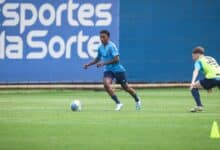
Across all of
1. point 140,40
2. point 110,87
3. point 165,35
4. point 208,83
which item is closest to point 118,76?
point 110,87

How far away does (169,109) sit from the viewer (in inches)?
940

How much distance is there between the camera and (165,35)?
112 ft

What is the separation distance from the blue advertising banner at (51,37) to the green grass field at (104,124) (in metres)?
3.93

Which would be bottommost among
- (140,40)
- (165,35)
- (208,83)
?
(140,40)

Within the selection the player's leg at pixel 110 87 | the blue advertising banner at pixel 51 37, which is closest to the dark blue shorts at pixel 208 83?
the player's leg at pixel 110 87

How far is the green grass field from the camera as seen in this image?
15.5m

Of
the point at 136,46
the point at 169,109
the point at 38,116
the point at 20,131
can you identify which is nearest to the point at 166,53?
the point at 136,46

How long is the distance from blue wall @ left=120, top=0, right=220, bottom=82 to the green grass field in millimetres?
4767

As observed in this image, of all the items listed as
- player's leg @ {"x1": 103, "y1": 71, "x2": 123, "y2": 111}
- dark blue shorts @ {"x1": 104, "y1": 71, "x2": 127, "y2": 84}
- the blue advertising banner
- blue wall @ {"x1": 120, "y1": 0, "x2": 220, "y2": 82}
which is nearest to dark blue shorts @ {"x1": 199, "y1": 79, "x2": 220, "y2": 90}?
dark blue shorts @ {"x1": 104, "y1": 71, "x2": 127, "y2": 84}

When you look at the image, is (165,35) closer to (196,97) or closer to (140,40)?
(140,40)

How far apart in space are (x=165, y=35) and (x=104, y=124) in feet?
50.4

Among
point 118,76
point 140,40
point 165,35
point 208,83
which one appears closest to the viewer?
point 208,83

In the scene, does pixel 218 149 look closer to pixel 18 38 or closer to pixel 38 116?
pixel 38 116

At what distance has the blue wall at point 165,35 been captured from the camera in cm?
3375
